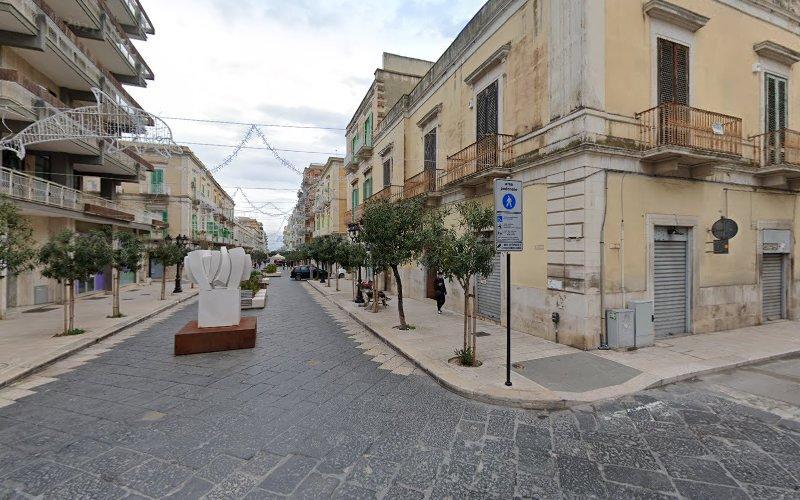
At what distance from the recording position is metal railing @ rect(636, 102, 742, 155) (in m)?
7.93

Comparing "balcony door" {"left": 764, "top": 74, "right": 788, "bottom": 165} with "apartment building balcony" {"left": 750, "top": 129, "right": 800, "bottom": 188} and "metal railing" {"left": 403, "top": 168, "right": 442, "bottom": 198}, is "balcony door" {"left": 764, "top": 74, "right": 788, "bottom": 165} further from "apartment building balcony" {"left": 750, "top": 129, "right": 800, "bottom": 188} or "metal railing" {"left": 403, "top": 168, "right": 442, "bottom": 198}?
"metal railing" {"left": 403, "top": 168, "right": 442, "bottom": 198}

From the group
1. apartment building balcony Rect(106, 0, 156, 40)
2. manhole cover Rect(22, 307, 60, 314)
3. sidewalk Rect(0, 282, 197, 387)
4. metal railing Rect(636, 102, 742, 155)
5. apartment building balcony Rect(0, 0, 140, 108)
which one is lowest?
manhole cover Rect(22, 307, 60, 314)

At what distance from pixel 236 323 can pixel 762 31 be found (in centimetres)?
1636

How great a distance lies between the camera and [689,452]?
11.8ft

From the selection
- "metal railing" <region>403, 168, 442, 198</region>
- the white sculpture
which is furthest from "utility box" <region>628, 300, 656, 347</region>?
the white sculpture

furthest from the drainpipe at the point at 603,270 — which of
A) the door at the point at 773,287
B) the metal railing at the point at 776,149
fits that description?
the door at the point at 773,287

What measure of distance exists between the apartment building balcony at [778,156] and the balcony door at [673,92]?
3.12m

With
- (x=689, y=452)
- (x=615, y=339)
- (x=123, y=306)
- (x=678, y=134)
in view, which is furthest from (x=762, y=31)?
(x=123, y=306)

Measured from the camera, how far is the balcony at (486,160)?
32.0 ft

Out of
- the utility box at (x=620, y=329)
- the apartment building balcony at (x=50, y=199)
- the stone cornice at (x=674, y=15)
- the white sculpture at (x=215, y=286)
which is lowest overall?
the utility box at (x=620, y=329)

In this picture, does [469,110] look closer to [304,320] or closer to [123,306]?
[304,320]

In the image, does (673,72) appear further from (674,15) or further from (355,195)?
(355,195)

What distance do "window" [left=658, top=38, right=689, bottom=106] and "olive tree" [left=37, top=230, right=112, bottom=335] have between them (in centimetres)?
1460

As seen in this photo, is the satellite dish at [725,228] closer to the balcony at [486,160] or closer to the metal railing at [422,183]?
the balcony at [486,160]
